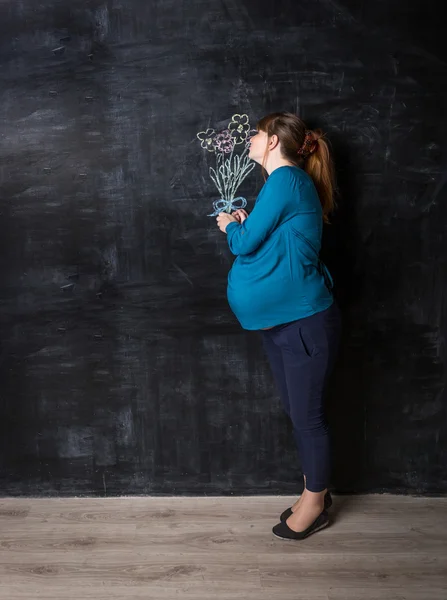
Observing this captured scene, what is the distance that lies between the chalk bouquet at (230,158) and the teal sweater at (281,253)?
Answer: 9.5 inches

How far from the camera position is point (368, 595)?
1971 mm

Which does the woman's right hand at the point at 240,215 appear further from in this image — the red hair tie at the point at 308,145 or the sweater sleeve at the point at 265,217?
the red hair tie at the point at 308,145

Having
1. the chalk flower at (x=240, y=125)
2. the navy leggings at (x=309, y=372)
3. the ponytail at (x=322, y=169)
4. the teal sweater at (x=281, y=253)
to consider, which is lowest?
the navy leggings at (x=309, y=372)

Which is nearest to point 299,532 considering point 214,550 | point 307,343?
point 214,550

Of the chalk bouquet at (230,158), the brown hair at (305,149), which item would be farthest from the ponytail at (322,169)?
the chalk bouquet at (230,158)

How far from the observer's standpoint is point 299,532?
227cm

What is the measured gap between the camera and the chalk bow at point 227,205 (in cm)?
237

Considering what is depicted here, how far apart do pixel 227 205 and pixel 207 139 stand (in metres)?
0.27

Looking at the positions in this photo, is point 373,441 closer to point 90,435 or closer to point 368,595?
point 368,595

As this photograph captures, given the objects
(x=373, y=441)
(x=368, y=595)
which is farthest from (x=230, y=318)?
(x=368, y=595)

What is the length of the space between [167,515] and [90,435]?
1.56ft

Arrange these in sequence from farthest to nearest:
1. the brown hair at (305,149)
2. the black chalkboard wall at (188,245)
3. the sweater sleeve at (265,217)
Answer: the black chalkboard wall at (188,245) → the brown hair at (305,149) → the sweater sleeve at (265,217)

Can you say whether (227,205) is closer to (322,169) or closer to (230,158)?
(230,158)

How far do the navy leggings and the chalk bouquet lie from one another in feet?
1.77
